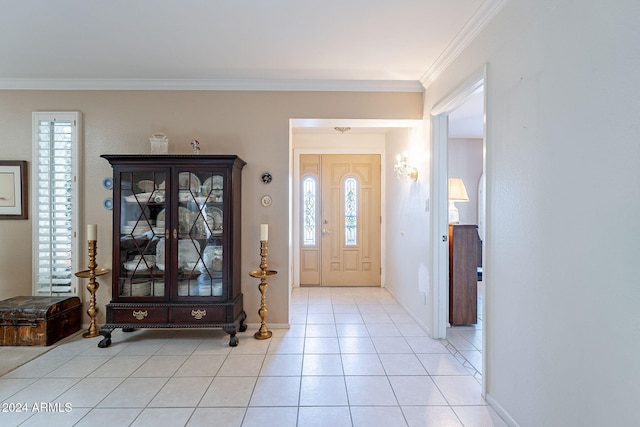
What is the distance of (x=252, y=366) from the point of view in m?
2.58

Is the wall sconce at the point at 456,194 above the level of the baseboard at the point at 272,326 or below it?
above

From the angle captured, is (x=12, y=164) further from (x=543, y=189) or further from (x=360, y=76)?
(x=543, y=189)

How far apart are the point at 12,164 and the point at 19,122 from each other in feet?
1.48

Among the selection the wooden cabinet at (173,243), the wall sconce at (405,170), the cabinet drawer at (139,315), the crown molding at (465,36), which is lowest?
the cabinet drawer at (139,315)

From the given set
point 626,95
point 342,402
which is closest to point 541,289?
point 626,95

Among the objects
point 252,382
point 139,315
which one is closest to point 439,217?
point 252,382

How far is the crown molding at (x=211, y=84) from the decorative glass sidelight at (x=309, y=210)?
206 centimetres

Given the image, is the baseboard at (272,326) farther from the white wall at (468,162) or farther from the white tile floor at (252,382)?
the white wall at (468,162)

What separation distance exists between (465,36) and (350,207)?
3.21 metres

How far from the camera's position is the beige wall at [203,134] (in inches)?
131

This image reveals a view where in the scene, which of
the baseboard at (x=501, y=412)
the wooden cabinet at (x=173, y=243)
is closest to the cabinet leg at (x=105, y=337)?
the wooden cabinet at (x=173, y=243)

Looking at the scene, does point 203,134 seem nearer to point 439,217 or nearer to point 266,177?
point 266,177

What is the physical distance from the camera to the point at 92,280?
124 inches

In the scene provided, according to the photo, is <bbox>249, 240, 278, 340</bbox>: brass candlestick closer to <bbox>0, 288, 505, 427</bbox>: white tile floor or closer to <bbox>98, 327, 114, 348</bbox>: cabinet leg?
<bbox>0, 288, 505, 427</bbox>: white tile floor
